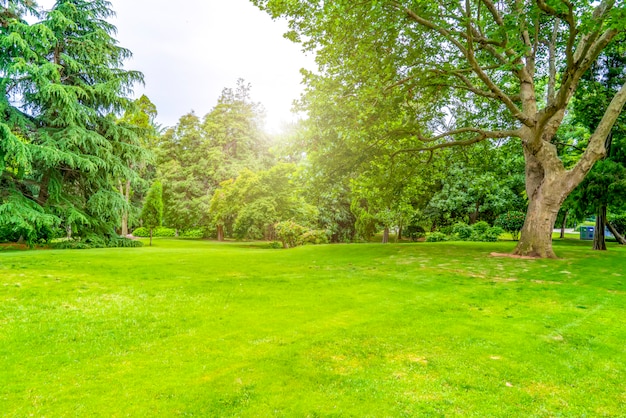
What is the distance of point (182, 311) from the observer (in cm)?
578

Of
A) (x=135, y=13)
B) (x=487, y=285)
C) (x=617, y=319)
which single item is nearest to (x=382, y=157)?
(x=487, y=285)

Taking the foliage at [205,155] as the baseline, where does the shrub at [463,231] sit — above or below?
below

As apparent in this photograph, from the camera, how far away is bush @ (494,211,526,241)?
2362 centimetres

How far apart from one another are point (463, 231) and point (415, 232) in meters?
6.33

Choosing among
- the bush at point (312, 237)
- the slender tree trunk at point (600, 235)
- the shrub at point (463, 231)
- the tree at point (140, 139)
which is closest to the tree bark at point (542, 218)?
the slender tree trunk at point (600, 235)

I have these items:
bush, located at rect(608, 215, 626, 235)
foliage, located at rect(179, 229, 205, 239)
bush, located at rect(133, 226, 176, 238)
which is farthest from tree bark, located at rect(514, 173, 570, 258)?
bush, located at rect(133, 226, 176, 238)

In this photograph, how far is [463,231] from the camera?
83.1 ft

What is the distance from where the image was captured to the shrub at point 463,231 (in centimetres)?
2496

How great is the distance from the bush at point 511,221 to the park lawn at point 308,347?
53.8 ft

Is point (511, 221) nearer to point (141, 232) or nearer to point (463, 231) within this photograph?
point (463, 231)

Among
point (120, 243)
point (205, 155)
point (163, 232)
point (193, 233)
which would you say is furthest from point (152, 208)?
point (163, 232)

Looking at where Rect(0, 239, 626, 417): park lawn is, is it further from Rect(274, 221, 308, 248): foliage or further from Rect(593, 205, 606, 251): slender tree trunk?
Rect(274, 221, 308, 248): foliage

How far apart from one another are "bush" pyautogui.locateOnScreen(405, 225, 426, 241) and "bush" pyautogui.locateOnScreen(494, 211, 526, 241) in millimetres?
7144

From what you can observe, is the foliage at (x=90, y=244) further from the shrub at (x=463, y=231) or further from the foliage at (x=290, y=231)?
the shrub at (x=463, y=231)
